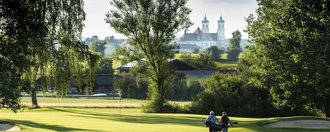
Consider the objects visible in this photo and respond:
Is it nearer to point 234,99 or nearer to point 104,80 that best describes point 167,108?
point 234,99

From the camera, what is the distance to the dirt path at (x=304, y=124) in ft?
142

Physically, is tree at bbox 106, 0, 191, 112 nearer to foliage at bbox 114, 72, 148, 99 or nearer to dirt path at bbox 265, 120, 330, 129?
dirt path at bbox 265, 120, 330, 129

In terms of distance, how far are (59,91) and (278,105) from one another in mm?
36606

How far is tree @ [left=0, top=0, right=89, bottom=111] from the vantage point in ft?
82.4

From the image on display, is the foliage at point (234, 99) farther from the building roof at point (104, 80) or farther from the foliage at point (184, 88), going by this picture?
the building roof at point (104, 80)

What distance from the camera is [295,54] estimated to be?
57312 mm

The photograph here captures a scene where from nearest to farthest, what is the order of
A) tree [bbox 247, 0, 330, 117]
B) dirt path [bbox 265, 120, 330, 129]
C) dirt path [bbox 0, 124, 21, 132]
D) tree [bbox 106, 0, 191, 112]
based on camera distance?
dirt path [bbox 0, 124, 21, 132], dirt path [bbox 265, 120, 330, 129], tree [bbox 247, 0, 330, 117], tree [bbox 106, 0, 191, 112]

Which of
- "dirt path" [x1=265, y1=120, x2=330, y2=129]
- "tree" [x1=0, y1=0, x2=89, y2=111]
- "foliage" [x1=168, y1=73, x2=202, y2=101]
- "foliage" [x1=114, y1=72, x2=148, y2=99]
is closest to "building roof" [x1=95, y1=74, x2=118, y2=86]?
"foliage" [x1=114, y1=72, x2=148, y2=99]

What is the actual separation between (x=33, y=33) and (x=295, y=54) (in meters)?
37.0

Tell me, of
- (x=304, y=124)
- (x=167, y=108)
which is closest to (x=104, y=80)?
(x=167, y=108)

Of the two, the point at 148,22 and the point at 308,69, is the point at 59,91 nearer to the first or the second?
the point at 308,69

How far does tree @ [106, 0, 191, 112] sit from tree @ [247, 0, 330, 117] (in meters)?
14.1

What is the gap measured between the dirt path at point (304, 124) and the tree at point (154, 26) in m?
31.7

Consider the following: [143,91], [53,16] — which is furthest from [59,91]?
[143,91]
